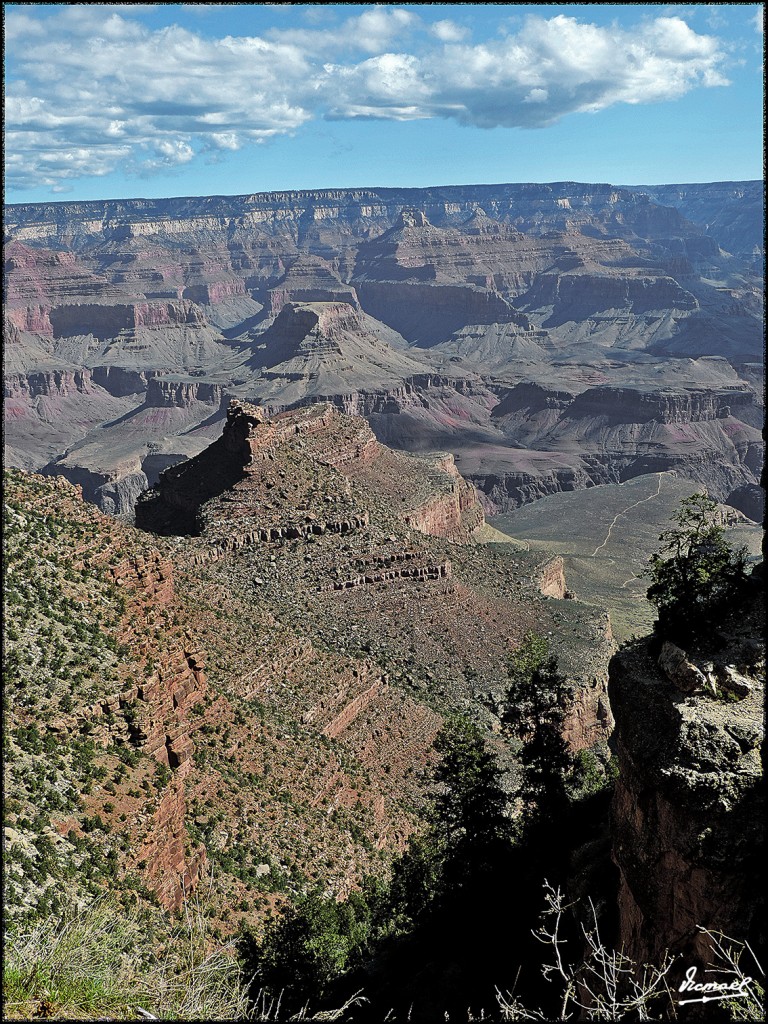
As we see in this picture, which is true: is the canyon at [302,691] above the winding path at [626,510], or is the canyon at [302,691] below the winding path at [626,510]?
above

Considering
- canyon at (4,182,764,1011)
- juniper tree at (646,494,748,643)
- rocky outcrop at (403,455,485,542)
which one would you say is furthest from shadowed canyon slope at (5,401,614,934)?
juniper tree at (646,494,748,643)

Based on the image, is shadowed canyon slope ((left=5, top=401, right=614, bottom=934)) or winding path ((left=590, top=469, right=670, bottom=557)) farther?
winding path ((left=590, top=469, right=670, bottom=557))

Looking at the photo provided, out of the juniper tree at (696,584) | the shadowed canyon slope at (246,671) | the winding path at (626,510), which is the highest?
the juniper tree at (696,584)

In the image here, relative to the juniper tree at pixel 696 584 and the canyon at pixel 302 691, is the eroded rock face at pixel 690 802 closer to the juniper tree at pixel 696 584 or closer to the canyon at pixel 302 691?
the canyon at pixel 302 691

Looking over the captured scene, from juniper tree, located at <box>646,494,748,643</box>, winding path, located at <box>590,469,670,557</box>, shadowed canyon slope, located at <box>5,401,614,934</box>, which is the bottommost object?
winding path, located at <box>590,469,670,557</box>

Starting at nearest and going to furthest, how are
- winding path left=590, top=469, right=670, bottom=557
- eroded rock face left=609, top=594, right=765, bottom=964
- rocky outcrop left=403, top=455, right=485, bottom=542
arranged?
1. eroded rock face left=609, top=594, right=765, bottom=964
2. rocky outcrop left=403, top=455, right=485, bottom=542
3. winding path left=590, top=469, right=670, bottom=557

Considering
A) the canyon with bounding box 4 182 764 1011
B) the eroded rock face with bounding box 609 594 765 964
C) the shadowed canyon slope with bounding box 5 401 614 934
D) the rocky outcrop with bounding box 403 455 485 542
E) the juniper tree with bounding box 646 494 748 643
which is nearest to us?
the eroded rock face with bounding box 609 594 765 964

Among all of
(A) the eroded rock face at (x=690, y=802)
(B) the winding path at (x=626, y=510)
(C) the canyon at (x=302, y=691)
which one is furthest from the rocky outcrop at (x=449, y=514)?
(A) the eroded rock face at (x=690, y=802)

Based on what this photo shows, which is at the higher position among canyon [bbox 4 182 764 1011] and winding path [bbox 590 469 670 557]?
canyon [bbox 4 182 764 1011]

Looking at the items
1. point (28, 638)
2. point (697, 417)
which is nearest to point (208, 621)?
point (28, 638)

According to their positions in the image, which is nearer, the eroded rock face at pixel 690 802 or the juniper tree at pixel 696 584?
the eroded rock face at pixel 690 802

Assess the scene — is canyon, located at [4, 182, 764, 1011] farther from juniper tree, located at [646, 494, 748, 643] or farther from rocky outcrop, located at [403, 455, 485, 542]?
juniper tree, located at [646, 494, 748, 643]
